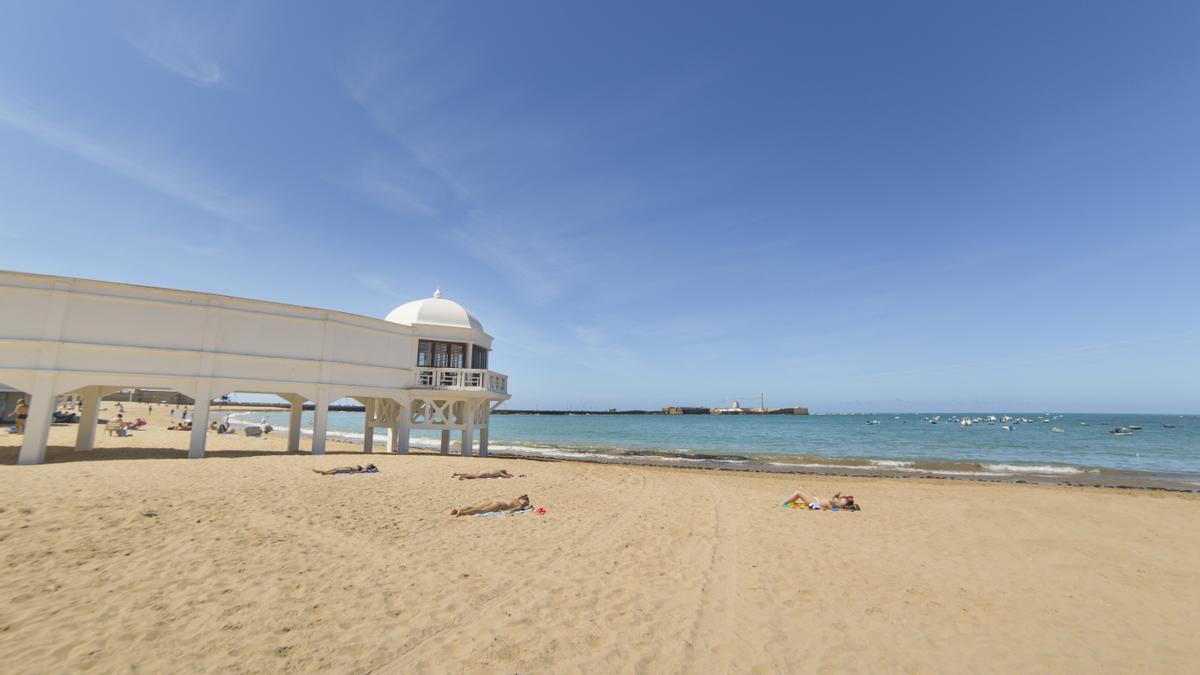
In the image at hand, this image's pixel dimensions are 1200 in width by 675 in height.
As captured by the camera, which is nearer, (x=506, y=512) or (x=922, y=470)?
(x=506, y=512)

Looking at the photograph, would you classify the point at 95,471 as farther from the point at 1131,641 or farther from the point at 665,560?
the point at 1131,641

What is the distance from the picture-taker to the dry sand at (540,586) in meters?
5.47

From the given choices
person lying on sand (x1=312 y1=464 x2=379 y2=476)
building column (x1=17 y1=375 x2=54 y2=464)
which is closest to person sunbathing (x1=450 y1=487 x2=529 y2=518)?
person lying on sand (x1=312 y1=464 x2=379 y2=476)

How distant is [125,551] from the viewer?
299 inches

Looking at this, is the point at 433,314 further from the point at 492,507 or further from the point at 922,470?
the point at 922,470

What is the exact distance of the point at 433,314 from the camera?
23.5 metres

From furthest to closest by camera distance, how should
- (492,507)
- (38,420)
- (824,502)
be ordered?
(38,420) < (824,502) < (492,507)

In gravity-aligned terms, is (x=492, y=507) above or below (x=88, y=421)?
below

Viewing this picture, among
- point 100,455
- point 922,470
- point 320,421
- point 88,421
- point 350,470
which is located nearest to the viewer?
point 350,470

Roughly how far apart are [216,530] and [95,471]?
27.1 ft

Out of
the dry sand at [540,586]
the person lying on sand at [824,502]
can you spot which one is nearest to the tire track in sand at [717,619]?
the dry sand at [540,586]

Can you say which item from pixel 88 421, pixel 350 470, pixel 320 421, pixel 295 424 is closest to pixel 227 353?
pixel 320 421

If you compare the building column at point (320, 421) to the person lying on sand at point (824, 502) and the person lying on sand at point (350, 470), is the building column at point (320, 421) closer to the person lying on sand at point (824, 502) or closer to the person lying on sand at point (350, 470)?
the person lying on sand at point (350, 470)

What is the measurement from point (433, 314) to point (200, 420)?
9.26 m
